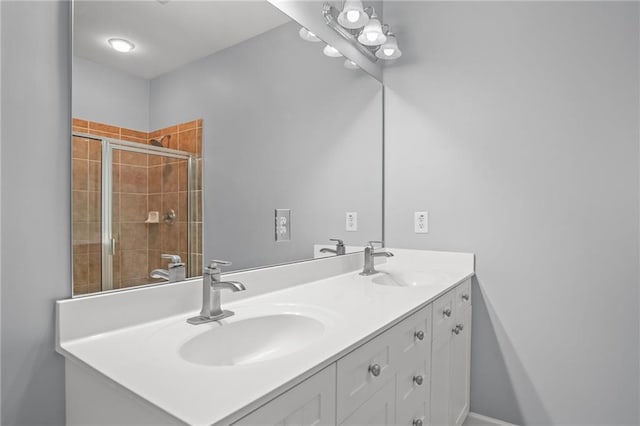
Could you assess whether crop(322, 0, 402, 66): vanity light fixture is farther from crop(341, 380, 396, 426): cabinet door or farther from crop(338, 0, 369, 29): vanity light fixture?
crop(341, 380, 396, 426): cabinet door

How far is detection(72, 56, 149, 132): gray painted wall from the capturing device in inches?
37.2

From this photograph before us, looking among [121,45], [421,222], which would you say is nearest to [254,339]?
[121,45]

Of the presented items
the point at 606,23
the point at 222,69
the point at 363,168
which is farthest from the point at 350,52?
the point at 606,23

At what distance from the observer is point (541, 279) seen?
69.8 inches

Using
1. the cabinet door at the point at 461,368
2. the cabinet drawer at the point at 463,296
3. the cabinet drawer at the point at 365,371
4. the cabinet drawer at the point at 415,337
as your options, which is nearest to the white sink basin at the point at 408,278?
the cabinet drawer at the point at 463,296

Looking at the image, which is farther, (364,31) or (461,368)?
(364,31)

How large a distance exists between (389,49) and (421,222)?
0.96m

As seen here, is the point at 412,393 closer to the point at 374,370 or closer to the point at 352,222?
the point at 374,370

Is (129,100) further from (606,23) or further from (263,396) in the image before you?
(606,23)

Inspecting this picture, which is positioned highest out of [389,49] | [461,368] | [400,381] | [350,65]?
[389,49]

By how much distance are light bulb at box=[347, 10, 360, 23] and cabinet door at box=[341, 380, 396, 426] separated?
1583mm

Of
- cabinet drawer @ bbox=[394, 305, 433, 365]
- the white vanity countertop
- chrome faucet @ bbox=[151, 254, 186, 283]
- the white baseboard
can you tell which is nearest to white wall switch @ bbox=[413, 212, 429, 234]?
the white vanity countertop

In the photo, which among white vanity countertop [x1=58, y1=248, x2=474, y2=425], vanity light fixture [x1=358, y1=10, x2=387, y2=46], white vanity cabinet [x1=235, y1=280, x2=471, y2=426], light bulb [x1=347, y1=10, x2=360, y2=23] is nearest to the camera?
white vanity countertop [x1=58, y1=248, x2=474, y2=425]

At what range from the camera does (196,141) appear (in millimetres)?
1240
